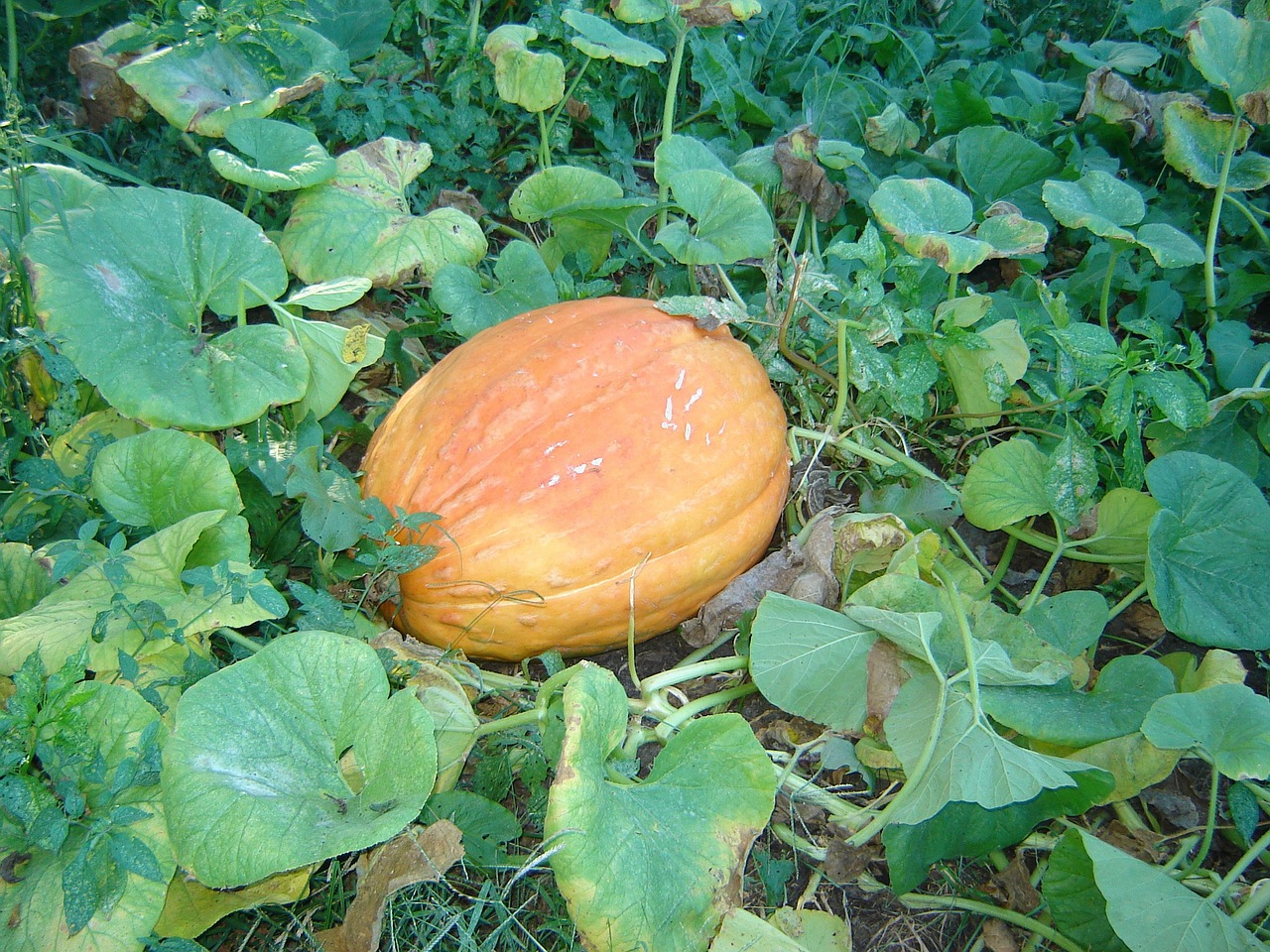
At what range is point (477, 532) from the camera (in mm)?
1592

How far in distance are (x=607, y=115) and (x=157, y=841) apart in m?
1.98

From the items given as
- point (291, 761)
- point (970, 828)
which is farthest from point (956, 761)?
point (291, 761)

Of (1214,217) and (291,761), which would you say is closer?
(291,761)

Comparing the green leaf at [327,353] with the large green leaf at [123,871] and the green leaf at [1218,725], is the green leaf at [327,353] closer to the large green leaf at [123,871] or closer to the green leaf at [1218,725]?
the large green leaf at [123,871]

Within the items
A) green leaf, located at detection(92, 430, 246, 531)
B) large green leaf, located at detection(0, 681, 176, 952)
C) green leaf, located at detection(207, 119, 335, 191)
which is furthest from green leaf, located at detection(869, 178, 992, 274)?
large green leaf, located at detection(0, 681, 176, 952)

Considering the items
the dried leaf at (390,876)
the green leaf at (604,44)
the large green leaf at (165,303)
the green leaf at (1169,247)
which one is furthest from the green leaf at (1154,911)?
the green leaf at (604,44)

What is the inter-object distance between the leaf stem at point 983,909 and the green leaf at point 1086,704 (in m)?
0.26

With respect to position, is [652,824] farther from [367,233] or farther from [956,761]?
[367,233]

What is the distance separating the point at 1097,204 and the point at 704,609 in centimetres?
A: 116

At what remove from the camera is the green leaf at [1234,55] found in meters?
2.06

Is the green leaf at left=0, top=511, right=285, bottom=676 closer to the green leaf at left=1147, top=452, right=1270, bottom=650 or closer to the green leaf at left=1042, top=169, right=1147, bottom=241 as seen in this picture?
the green leaf at left=1147, top=452, right=1270, bottom=650

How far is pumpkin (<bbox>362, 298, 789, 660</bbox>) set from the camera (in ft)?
5.24

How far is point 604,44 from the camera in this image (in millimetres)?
2102

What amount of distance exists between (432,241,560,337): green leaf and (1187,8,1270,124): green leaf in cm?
147
